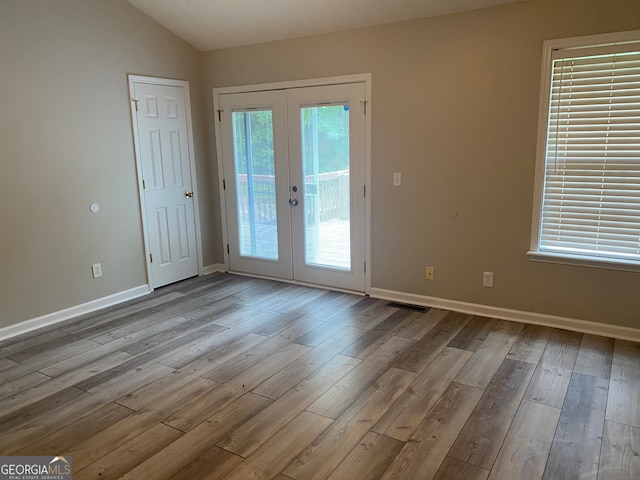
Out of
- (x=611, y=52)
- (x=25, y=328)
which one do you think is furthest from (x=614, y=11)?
(x=25, y=328)

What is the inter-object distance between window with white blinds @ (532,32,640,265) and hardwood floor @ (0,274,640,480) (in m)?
0.76

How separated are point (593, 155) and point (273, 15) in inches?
113

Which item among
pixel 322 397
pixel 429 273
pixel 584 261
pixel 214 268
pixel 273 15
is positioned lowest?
pixel 322 397

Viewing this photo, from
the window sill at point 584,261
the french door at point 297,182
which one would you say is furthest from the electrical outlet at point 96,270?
the window sill at point 584,261

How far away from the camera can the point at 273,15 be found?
4.19 meters

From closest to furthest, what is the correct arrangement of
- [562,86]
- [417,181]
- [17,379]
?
1. [17,379]
2. [562,86]
3. [417,181]

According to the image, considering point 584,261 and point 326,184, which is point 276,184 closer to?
point 326,184

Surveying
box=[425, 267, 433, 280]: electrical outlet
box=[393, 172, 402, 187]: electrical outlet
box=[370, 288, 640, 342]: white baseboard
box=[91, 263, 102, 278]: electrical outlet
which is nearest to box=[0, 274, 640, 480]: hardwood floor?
box=[370, 288, 640, 342]: white baseboard

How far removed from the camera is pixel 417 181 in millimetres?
4137

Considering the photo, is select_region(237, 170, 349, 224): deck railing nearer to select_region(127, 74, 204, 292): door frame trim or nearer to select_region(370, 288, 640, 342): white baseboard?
select_region(127, 74, 204, 292): door frame trim

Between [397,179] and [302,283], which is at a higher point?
[397,179]

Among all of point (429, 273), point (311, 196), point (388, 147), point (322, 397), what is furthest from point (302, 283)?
point (322, 397)

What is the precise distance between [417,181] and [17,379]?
3.35 meters

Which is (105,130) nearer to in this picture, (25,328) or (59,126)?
(59,126)
